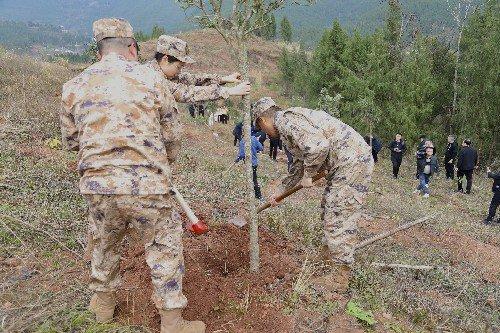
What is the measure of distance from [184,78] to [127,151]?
1602 millimetres

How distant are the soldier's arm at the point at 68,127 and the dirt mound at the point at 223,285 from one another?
1188 mm

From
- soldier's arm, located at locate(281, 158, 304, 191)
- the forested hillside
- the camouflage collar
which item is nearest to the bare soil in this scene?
soldier's arm, located at locate(281, 158, 304, 191)

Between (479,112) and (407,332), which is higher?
(479,112)

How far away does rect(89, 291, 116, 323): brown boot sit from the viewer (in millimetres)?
2854

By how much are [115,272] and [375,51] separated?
2003 cm

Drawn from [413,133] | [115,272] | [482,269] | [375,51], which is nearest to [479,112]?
[413,133]

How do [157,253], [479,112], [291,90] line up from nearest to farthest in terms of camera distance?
[157,253], [479,112], [291,90]

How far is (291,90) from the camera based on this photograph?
1447 inches

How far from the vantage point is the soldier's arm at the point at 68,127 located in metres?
2.53

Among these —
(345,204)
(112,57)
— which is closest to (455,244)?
(345,204)

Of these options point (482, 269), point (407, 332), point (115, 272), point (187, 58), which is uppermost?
point (187, 58)

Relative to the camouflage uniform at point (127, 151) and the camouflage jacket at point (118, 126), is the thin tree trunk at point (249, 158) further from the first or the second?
the camouflage jacket at point (118, 126)

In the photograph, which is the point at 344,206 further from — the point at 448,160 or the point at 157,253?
the point at 448,160

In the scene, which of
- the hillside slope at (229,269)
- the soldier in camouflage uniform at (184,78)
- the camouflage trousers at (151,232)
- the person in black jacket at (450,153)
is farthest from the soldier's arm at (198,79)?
the person in black jacket at (450,153)
